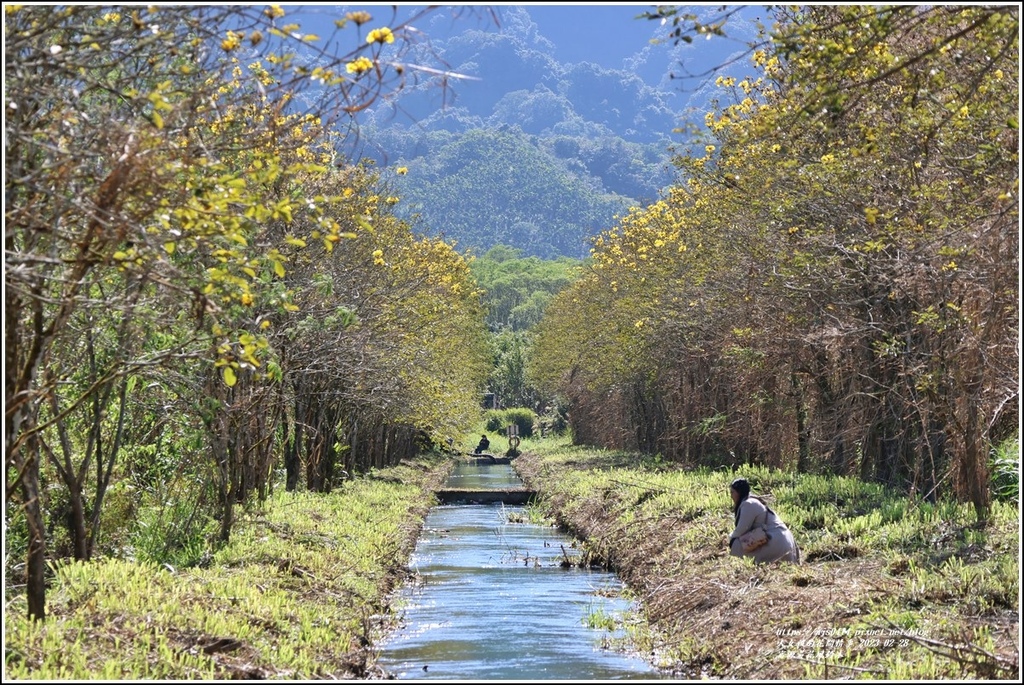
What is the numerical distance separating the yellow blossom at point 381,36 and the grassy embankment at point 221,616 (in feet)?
16.9

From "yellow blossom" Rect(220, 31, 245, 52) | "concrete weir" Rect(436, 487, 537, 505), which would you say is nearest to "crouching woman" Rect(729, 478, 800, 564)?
"yellow blossom" Rect(220, 31, 245, 52)

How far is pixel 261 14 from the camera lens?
762 centimetres

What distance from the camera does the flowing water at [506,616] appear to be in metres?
13.6

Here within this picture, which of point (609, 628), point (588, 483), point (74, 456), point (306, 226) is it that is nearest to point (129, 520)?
point (74, 456)

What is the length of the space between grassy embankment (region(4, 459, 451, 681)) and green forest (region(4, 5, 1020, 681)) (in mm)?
65

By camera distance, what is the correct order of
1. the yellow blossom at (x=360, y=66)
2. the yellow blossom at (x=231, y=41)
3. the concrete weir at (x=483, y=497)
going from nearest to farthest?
the yellow blossom at (x=360, y=66) < the yellow blossom at (x=231, y=41) < the concrete weir at (x=483, y=497)

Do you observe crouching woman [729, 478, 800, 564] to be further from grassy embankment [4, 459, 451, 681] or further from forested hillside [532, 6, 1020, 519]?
grassy embankment [4, 459, 451, 681]

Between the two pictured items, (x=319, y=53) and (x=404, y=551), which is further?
(x=404, y=551)

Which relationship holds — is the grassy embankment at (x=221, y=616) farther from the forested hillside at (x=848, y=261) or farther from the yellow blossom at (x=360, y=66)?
the forested hillside at (x=848, y=261)

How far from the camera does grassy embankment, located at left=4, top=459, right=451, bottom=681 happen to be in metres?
10.3

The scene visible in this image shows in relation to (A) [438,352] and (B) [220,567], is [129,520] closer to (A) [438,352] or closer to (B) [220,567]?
(B) [220,567]

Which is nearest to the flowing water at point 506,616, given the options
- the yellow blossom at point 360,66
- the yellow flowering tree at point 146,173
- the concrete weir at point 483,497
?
the yellow flowering tree at point 146,173

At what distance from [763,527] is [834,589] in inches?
98.7

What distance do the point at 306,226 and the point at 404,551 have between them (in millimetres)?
6707
